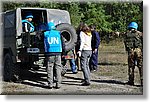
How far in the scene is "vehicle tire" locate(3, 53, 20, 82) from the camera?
8.19 meters

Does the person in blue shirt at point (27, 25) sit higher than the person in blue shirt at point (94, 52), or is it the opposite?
the person in blue shirt at point (27, 25)

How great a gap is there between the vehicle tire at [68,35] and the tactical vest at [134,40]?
1.33 m

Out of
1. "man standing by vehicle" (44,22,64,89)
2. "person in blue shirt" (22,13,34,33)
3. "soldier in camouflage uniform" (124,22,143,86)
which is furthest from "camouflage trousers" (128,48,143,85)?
"person in blue shirt" (22,13,34,33)

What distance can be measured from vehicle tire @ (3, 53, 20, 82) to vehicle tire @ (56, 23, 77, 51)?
130 cm

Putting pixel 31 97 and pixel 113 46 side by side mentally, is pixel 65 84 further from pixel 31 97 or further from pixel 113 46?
pixel 113 46

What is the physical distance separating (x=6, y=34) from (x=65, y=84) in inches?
75.9

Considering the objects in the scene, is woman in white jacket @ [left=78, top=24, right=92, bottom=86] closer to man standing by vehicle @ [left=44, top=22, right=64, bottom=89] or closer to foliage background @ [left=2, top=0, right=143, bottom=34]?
man standing by vehicle @ [left=44, top=22, right=64, bottom=89]

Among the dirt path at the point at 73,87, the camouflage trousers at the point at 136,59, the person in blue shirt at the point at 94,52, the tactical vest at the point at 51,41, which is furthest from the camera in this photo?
the person in blue shirt at the point at 94,52

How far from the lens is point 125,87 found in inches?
308

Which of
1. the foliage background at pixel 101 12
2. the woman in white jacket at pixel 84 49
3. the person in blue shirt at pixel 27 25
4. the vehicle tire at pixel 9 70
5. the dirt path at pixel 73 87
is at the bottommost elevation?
the dirt path at pixel 73 87

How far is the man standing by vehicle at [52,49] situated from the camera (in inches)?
284

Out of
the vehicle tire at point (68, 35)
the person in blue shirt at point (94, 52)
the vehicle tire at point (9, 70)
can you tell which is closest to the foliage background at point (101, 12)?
the person in blue shirt at point (94, 52)

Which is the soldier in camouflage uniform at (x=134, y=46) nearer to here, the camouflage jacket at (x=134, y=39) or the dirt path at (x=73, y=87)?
the camouflage jacket at (x=134, y=39)

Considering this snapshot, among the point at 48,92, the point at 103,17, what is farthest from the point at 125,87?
the point at 103,17
